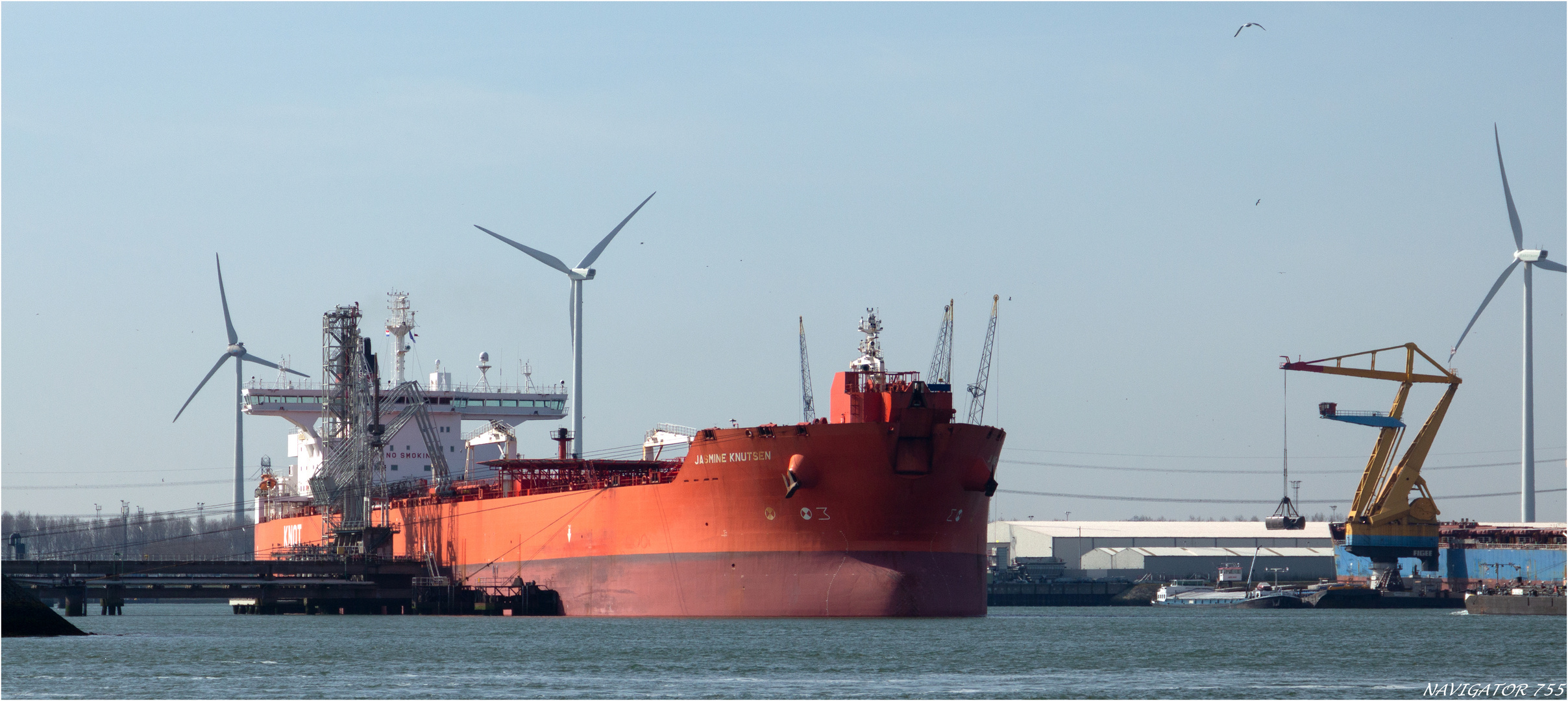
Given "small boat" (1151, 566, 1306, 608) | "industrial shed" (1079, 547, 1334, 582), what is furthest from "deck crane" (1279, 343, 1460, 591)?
"industrial shed" (1079, 547, 1334, 582)

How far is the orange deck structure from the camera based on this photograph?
149 feet

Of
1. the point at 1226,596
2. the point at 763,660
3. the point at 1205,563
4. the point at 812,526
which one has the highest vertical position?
the point at 812,526

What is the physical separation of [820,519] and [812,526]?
0.96ft

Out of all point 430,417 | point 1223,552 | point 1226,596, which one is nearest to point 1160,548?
point 1223,552

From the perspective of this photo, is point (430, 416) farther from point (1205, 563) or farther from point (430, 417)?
point (1205, 563)

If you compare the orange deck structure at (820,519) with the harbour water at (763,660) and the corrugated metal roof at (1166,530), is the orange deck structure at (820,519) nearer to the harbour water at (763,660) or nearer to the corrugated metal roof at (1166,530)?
the harbour water at (763,660)

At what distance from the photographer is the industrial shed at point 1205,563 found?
368ft

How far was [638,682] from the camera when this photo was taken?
111ft

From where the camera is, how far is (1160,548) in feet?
389

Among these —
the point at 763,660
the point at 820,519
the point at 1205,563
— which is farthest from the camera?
the point at 1205,563

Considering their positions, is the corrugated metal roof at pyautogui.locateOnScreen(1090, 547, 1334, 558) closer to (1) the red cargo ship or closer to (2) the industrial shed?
(2) the industrial shed

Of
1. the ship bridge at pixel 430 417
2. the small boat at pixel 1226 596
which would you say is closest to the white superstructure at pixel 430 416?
the ship bridge at pixel 430 417

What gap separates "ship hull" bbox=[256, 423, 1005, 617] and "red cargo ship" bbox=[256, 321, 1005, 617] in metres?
0.03

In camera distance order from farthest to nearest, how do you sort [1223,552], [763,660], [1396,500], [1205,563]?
[1223,552] → [1205,563] → [1396,500] → [763,660]
